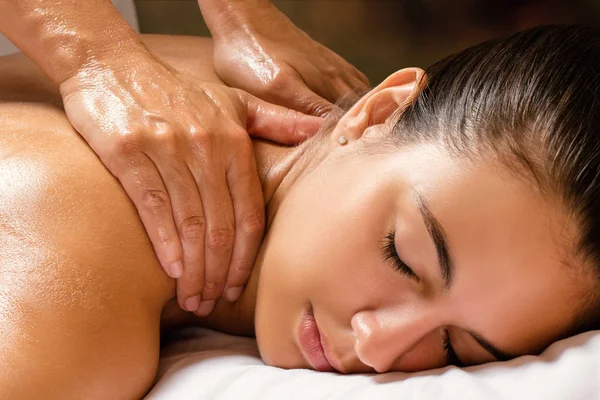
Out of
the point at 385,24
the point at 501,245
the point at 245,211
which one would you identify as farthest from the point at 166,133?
the point at 385,24

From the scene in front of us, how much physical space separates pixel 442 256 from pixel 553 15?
1292 millimetres

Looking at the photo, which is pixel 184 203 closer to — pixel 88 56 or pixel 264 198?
pixel 264 198

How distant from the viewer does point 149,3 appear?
1.95m

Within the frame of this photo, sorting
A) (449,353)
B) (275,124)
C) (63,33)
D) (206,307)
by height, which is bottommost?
(206,307)

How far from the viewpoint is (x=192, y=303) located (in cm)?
105

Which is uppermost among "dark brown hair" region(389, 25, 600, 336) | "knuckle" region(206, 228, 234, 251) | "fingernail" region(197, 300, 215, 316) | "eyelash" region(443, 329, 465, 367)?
"dark brown hair" region(389, 25, 600, 336)

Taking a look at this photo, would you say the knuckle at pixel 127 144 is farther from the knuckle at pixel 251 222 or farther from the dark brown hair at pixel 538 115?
the dark brown hair at pixel 538 115

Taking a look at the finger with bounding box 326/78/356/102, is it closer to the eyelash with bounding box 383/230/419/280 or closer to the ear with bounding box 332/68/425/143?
the ear with bounding box 332/68/425/143

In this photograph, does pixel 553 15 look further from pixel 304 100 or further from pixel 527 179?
pixel 527 179

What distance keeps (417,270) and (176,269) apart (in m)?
0.33

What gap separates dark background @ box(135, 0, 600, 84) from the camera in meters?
1.97

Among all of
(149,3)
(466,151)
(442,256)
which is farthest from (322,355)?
(149,3)

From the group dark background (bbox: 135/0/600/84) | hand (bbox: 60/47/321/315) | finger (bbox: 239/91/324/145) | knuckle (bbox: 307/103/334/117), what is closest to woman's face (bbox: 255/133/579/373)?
hand (bbox: 60/47/321/315)

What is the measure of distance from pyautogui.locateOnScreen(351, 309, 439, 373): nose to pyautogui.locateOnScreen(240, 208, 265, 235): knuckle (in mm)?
223
